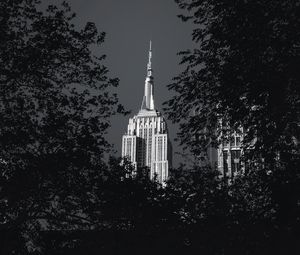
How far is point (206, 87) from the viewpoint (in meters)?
14.8

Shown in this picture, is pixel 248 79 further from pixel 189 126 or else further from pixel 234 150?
pixel 234 150

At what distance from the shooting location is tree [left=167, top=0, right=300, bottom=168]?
12516 mm

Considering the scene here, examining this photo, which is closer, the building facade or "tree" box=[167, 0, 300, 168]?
"tree" box=[167, 0, 300, 168]

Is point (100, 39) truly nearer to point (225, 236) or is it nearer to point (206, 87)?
point (206, 87)

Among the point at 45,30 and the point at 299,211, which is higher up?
the point at 45,30

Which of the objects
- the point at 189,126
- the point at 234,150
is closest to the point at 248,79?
the point at 189,126

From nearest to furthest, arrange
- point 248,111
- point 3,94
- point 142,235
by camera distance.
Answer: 1. point 3,94
2. point 248,111
3. point 142,235

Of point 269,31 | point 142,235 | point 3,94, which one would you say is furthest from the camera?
point 142,235

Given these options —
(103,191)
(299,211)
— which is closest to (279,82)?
(299,211)

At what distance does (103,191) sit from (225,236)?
4739 mm

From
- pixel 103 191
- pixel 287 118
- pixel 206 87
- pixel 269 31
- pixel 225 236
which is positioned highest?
pixel 269 31

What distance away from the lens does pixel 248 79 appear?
13.1 m

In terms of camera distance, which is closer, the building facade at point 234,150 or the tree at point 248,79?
the tree at point 248,79

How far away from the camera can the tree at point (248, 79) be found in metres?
12.5
